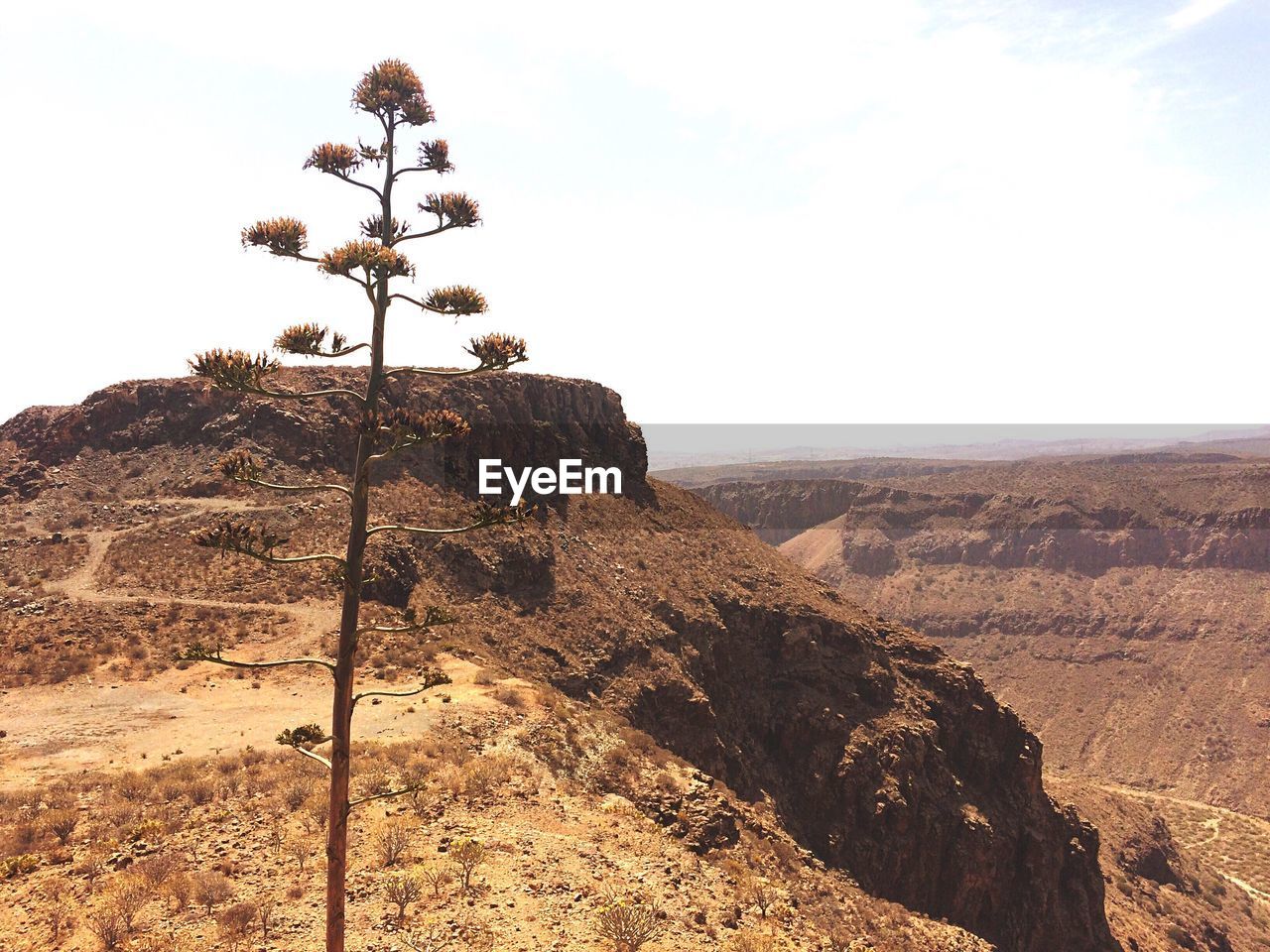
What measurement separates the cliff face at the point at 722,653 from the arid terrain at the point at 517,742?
0.62 feet

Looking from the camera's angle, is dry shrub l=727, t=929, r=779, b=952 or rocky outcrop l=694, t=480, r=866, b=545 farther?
rocky outcrop l=694, t=480, r=866, b=545

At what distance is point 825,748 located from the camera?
114 ft

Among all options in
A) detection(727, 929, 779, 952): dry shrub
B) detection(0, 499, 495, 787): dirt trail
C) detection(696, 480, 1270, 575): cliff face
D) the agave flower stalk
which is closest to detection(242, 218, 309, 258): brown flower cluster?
the agave flower stalk

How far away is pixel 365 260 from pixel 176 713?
73.1 feet

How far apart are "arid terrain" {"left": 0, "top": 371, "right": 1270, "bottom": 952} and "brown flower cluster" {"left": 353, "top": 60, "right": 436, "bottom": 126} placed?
12077mm

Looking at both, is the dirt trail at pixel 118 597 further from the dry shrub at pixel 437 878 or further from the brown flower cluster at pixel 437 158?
the brown flower cluster at pixel 437 158

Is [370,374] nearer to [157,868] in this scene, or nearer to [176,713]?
[157,868]

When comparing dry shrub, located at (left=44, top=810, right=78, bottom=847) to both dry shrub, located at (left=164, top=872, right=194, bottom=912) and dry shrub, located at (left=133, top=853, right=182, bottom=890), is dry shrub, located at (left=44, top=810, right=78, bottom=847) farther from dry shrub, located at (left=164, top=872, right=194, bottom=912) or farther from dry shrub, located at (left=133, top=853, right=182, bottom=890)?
dry shrub, located at (left=164, top=872, right=194, bottom=912)

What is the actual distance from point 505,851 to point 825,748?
24.4 meters

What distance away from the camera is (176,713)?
22.7 metres

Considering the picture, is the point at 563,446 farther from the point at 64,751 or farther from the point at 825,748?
the point at 64,751

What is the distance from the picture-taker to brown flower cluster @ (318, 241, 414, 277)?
6762 mm

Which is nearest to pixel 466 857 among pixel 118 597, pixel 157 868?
pixel 157 868

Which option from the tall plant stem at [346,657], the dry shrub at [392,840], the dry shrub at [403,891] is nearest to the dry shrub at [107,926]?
the dry shrub at [403,891]
